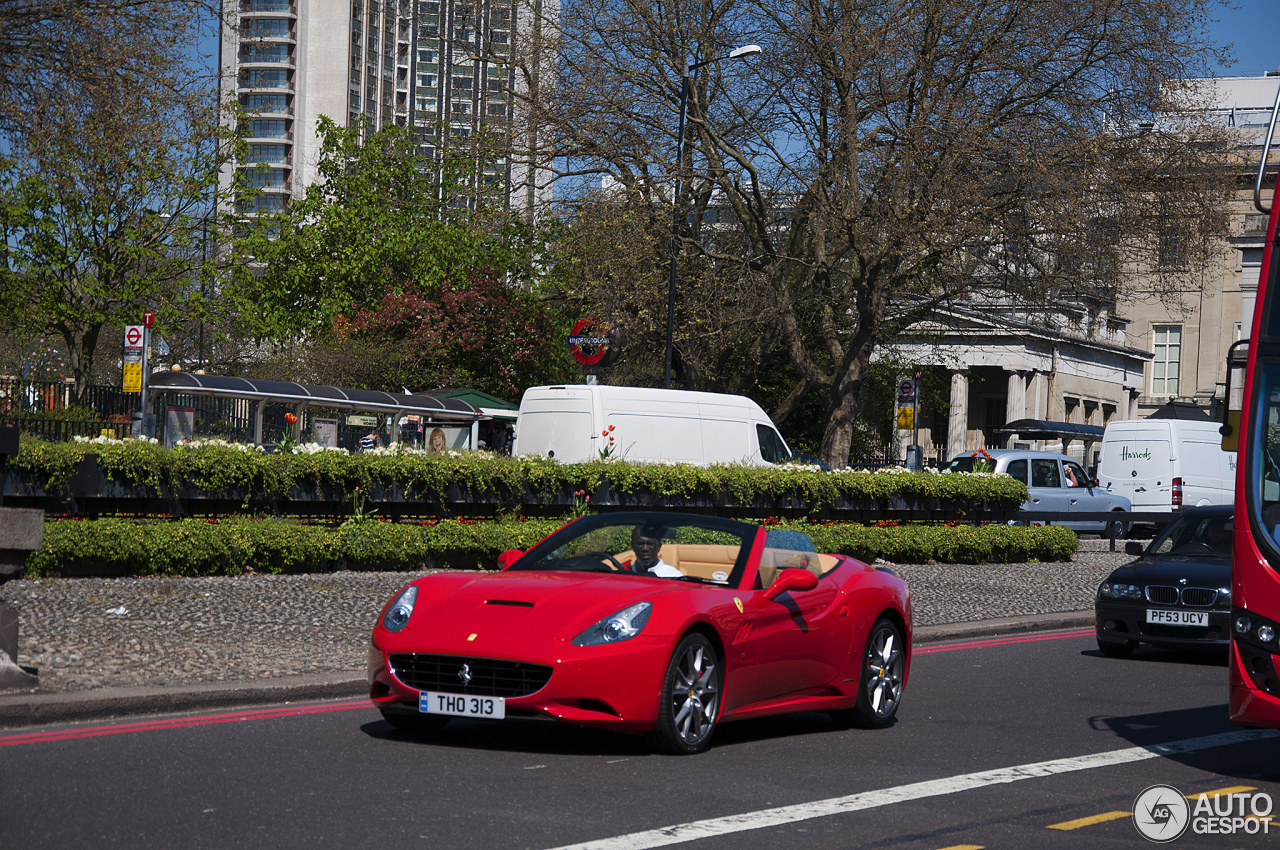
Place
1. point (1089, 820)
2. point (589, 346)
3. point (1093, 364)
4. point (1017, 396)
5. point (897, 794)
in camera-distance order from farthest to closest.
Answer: point (1093, 364)
point (1017, 396)
point (589, 346)
point (897, 794)
point (1089, 820)

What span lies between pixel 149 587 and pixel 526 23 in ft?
67.1

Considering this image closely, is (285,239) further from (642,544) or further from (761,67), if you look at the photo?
(642,544)

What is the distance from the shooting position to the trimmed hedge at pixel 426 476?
14656mm

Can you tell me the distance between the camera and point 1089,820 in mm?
6297

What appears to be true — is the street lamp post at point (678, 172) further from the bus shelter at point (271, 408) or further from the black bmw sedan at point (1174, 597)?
the black bmw sedan at point (1174, 597)

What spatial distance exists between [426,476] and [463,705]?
10.0 m

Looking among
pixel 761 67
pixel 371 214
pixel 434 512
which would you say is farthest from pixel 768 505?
pixel 371 214

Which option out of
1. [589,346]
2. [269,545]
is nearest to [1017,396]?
[589,346]

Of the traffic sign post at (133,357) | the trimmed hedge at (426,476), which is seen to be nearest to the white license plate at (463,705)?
the trimmed hedge at (426,476)

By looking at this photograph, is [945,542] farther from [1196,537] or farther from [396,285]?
[396,285]

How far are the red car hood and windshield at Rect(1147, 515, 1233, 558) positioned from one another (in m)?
8.02

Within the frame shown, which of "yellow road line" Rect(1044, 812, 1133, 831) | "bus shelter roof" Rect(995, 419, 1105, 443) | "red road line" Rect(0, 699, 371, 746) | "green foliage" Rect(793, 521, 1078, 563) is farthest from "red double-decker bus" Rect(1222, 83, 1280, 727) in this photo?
"bus shelter roof" Rect(995, 419, 1105, 443)

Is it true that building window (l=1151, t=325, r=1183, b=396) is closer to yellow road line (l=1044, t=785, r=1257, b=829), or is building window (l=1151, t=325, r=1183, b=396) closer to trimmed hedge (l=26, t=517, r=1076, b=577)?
trimmed hedge (l=26, t=517, r=1076, b=577)

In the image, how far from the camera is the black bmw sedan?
507 inches
